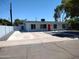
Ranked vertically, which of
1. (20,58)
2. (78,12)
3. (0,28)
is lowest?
(20,58)

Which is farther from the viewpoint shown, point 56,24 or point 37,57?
point 56,24

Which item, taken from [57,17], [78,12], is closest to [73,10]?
[78,12]

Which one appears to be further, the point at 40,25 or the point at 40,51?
the point at 40,25

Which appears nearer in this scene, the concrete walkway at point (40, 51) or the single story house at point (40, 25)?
the concrete walkway at point (40, 51)

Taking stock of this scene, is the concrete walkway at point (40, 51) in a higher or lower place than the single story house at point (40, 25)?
lower

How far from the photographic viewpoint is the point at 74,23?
2004 inches

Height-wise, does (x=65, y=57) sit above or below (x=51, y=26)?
below

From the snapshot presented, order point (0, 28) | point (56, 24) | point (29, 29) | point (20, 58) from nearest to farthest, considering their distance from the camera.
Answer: point (20, 58), point (0, 28), point (29, 29), point (56, 24)

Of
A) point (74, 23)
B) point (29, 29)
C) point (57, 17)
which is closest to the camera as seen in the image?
point (29, 29)

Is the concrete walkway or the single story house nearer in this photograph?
the concrete walkway

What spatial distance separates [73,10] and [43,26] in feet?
48.4

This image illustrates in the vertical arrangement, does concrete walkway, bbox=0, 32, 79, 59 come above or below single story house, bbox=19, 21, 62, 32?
below

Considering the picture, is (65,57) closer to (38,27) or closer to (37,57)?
(37,57)

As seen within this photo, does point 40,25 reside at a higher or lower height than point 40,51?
higher
